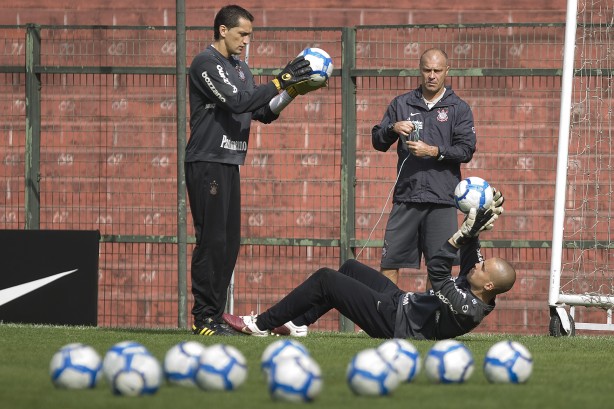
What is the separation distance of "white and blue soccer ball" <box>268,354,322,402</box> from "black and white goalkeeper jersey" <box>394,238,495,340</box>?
308 centimetres

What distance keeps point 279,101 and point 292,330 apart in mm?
1764

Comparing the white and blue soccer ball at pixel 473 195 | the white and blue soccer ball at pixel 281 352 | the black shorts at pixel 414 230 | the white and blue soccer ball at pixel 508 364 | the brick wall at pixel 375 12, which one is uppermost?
the brick wall at pixel 375 12

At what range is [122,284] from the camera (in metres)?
13.9

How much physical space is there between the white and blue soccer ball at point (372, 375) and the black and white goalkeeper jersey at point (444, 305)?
2726 millimetres

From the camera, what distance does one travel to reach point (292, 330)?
1002 centimetres

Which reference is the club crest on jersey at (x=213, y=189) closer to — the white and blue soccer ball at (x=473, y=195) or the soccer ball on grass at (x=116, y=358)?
the white and blue soccer ball at (x=473, y=195)

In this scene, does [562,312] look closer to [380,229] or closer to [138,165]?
[380,229]

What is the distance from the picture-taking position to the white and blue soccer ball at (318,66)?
990 centimetres

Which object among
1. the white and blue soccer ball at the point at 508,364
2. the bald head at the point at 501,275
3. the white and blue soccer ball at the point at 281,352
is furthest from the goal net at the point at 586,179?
the white and blue soccer ball at the point at 281,352

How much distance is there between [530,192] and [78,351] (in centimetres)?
790

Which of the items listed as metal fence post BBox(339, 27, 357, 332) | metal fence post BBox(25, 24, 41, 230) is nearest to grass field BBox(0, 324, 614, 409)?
metal fence post BBox(339, 27, 357, 332)

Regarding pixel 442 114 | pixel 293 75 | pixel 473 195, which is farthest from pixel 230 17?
pixel 473 195

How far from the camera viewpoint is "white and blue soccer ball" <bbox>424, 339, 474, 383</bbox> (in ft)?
22.0

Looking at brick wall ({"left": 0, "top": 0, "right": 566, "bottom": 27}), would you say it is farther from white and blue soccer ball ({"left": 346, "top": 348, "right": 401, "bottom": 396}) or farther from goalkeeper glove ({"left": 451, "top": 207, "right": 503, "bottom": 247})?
white and blue soccer ball ({"left": 346, "top": 348, "right": 401, "bottom": 396})
